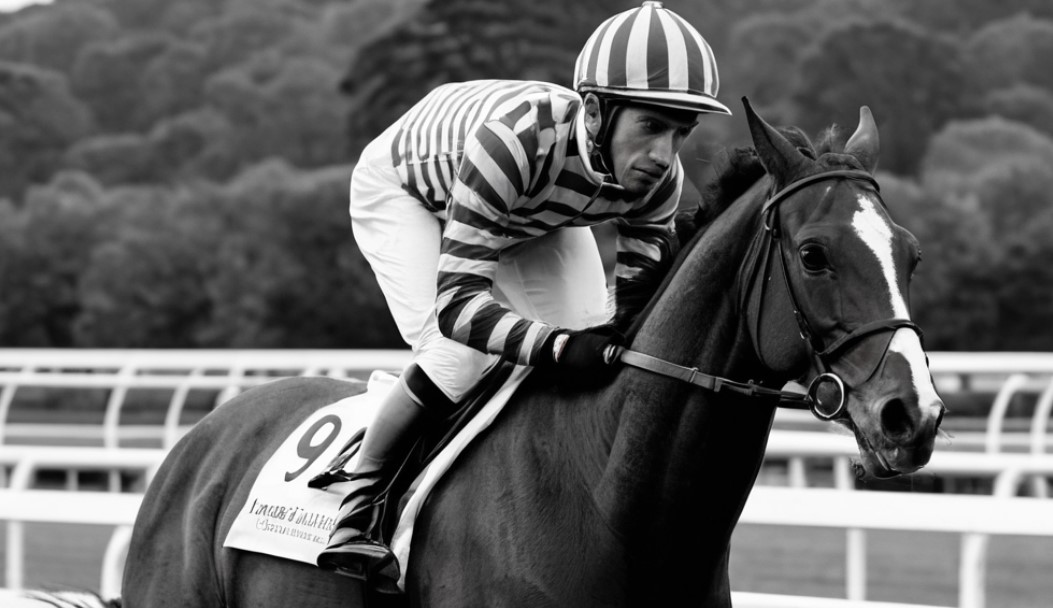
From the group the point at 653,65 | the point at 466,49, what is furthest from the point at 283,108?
the point at 653,65

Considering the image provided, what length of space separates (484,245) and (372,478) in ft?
1.87

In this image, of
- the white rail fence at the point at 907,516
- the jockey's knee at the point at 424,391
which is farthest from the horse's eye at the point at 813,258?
the white rail fence at the point at 907,516

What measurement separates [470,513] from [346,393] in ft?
3.13

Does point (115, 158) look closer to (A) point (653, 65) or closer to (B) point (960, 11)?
(B) point (960, 11)

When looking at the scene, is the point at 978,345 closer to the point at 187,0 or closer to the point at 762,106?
the point at 762,106

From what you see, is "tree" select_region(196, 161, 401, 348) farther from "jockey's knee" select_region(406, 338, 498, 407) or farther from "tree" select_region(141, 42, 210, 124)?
"jockey's knee" select_region(406, 338, 498, 407)

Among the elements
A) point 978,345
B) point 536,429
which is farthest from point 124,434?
point 978,345

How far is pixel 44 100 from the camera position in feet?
120

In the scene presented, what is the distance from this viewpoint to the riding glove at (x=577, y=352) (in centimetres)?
268

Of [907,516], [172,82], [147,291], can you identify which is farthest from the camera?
[172,82]

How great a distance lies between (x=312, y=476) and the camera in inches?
A: 128

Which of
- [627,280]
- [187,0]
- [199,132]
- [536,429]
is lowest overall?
[199,132]

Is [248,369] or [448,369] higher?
[448,369]

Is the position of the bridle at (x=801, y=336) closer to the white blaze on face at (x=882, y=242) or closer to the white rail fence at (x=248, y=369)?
the white blaze on face at (x=882, y=242)
